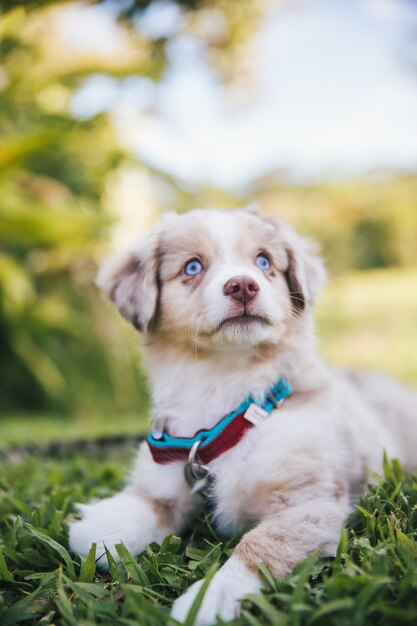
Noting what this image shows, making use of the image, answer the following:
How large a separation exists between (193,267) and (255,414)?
72 cm

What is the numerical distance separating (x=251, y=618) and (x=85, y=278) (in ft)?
26.5

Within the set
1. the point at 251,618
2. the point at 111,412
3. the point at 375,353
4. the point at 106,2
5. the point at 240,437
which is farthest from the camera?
the point at 375,353

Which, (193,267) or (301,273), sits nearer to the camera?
(193,267)

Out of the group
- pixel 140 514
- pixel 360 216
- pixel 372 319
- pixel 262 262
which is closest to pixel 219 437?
pixel 140 514

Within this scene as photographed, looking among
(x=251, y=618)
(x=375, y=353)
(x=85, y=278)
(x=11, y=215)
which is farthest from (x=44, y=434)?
(x=375, y=353)

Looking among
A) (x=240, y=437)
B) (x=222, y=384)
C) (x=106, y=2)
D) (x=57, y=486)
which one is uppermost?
(x=106, y=2)

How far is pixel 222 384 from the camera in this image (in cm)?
265

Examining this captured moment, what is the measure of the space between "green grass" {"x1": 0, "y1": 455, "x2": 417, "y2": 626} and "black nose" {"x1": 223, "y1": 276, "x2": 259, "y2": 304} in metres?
0.93

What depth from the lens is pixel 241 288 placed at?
2.43 m

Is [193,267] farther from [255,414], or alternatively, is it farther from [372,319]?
[372,319]

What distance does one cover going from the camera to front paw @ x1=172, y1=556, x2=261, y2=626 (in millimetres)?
1787

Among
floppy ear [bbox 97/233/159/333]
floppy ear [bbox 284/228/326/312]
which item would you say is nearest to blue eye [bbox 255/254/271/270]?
floppy ear [bbox 284/228/326/312]

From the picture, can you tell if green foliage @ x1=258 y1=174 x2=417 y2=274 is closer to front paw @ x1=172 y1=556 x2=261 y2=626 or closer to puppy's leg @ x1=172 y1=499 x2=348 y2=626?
puppy's leg @ x1=172 y1=499 x2=348 y2=626

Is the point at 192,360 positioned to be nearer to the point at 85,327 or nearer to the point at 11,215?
the point at 11,215
